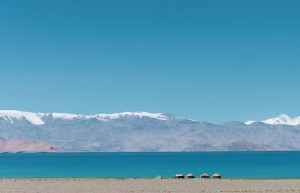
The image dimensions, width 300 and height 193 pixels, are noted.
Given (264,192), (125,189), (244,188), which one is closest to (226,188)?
(244,188)

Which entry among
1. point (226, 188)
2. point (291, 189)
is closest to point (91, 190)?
point (226, 188)

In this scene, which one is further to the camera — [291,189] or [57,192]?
[291,189]

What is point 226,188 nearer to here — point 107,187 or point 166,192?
point 166,192

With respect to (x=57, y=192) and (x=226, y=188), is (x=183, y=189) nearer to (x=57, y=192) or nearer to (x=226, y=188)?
(x=226, y=188)

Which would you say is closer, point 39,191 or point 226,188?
point 39,191

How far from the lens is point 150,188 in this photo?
63.2m

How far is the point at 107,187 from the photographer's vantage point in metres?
64.9

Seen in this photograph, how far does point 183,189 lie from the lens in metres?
61.9

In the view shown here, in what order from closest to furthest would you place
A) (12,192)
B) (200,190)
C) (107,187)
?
(12,192), (200,190), (107,187)

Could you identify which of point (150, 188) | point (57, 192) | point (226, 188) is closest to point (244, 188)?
point (226, 188)

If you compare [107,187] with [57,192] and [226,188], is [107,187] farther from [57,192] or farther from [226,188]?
[226,188]

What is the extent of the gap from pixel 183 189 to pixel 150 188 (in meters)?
3.86

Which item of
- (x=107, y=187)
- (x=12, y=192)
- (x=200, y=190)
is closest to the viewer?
(x=12, y=192)

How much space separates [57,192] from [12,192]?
4.52m
